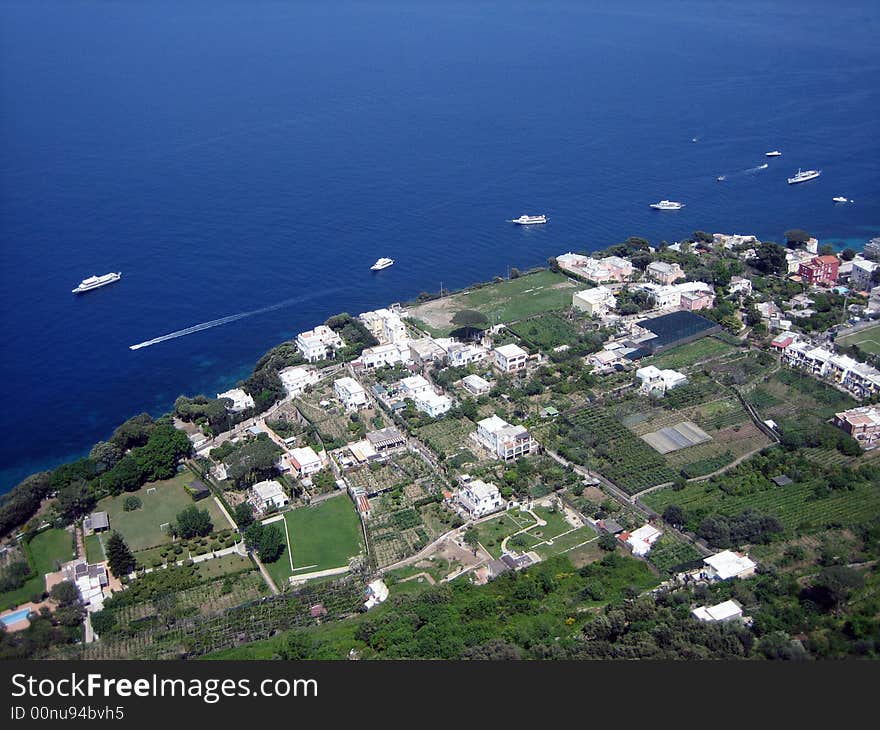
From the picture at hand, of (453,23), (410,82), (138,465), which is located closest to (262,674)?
(138,465)

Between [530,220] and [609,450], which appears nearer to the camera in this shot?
[609,450]

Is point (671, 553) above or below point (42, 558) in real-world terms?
above

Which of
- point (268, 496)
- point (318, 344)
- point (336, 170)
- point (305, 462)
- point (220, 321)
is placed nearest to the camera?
point (268, 496)

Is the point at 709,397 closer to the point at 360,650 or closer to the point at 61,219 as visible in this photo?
the point at 360,650

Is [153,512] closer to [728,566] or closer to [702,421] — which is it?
[728,566]

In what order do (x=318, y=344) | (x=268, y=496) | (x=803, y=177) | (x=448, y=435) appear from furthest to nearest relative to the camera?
(x=803, y=177) < (x=318, y=344) < (x=448, y=435) < (x=268, y=496)

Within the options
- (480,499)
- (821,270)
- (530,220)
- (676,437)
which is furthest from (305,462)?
(821,270)

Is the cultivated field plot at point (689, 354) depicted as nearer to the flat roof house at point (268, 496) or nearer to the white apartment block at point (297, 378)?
the white apartment block at point (297, 378)

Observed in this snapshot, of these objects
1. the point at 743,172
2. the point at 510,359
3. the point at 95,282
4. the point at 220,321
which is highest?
the point at 743,172
